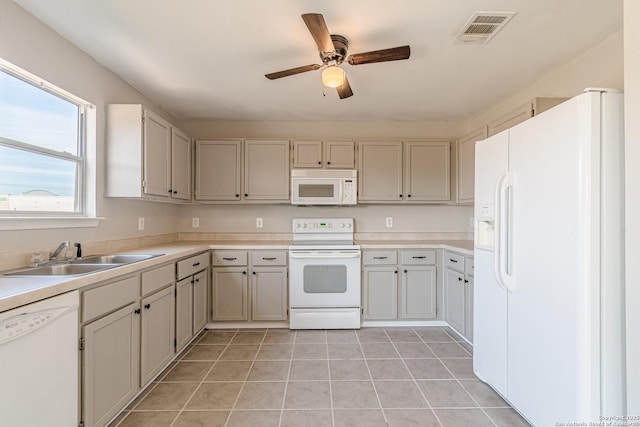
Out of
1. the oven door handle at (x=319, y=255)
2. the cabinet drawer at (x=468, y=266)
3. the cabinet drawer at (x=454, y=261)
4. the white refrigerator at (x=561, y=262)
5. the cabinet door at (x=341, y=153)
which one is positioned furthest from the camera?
the cabinet door at (x=341, y=153)

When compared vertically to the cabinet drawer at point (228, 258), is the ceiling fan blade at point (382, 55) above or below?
above

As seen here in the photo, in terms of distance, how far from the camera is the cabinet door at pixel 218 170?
3316mm

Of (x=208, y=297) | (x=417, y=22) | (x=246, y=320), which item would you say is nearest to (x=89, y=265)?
(x=208, y=297)

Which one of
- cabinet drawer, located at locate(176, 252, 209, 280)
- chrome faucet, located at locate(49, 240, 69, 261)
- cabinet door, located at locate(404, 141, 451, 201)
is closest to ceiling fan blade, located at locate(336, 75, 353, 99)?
cabinet door, located at locate(404, 141, 451, 201)

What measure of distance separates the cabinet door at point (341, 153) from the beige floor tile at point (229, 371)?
2206mm

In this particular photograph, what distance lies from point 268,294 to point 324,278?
616 millimetres

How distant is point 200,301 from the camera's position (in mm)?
2797

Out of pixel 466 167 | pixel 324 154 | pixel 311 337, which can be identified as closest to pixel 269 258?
pixel 311 337

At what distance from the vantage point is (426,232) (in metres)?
3.68

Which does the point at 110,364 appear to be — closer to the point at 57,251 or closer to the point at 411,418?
the point at 57,251

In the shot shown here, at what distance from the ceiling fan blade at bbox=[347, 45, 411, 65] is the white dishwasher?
1952 millimetres

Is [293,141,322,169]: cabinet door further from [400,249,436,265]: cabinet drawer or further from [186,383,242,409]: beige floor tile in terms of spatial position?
[186,383,242,409]: beige floor tile

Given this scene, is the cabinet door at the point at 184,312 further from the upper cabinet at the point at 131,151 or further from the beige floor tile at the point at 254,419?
the beige floor tile at the point at 254,419

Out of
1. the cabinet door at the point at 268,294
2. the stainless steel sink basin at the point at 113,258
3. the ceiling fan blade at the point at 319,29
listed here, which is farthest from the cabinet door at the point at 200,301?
the ceiling fan blade at the point at 319,29
